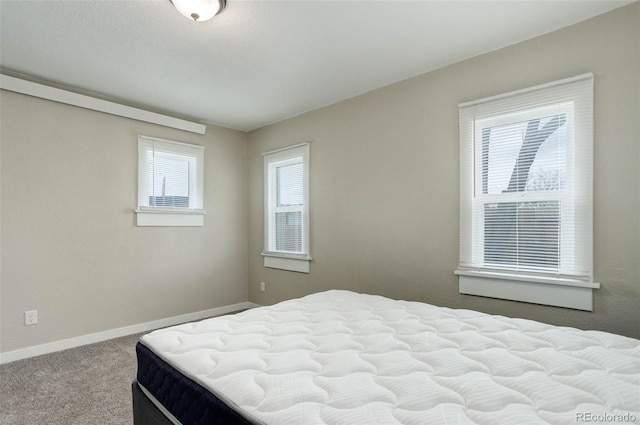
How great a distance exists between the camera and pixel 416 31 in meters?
2.12

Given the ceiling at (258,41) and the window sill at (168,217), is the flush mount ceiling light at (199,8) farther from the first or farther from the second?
the window sill at (168,217)

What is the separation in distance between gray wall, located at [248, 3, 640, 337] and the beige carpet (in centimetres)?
189

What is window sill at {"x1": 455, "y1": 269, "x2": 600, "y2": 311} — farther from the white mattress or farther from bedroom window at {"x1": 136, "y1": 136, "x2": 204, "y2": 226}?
bedroom window at {"x1": 136, "y1": 136, "x2": 204, "y2": 226}

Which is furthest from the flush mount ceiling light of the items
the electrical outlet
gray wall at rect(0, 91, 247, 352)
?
the electrical outlet

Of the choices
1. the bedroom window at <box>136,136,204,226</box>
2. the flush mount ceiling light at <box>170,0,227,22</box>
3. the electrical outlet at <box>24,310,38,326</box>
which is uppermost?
the flush mount ceiling light at <box>170,0,227,22</box>

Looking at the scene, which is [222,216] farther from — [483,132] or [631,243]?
[631,243]

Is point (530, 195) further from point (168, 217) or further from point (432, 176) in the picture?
point (168, 217)

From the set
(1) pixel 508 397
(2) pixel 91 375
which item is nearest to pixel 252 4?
(1) pixel 508 397

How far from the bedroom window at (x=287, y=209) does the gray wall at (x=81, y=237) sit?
2.57ft

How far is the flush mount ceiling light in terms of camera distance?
1773 mm

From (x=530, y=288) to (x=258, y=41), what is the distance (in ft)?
8.39

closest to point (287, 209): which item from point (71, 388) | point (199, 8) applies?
point (199, 8)

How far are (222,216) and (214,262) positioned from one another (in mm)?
615

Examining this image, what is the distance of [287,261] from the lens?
386 centimetres
